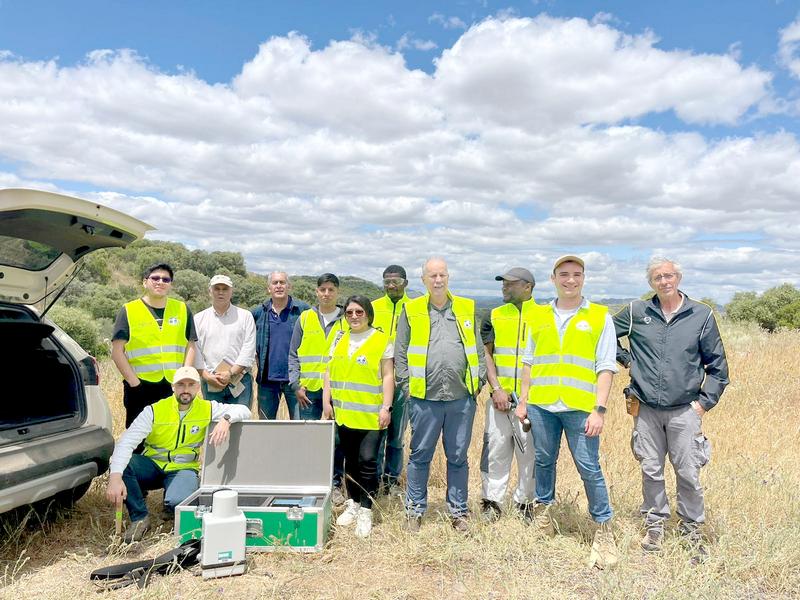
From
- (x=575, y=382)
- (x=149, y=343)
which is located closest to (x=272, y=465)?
(x=149, y=343)

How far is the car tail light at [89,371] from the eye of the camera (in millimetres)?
4312

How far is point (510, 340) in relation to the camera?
463 centimetres

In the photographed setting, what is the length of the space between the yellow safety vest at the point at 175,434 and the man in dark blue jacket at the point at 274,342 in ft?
3.51

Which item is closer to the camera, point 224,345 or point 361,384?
point 361,384

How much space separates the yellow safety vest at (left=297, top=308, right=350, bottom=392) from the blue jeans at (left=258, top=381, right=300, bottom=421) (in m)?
0.40

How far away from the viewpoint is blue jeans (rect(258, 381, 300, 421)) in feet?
17.9

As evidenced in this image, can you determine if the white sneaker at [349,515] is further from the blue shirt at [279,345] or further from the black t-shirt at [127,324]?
the black t-shirt at [127,324]

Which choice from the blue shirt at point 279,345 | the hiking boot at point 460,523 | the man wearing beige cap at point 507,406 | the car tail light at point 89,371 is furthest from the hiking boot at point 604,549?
the car tail light at point 89,371

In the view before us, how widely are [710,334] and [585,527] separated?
5.48 feet

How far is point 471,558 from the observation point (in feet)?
12.6

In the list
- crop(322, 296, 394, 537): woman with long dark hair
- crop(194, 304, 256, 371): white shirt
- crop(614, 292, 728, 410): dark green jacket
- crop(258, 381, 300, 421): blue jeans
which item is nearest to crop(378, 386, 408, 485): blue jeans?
crop(322, 296, 394, 537): woman with long dark hair

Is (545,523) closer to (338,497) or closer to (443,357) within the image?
(443,357)

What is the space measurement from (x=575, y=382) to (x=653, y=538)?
1.22 meters

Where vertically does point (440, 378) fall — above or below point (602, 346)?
below
